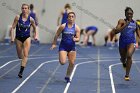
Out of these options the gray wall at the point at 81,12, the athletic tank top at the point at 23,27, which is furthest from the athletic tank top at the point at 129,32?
the gray wall at the point at 81,12

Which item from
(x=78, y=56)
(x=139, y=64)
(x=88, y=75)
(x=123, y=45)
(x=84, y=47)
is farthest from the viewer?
(x=84, y=47)

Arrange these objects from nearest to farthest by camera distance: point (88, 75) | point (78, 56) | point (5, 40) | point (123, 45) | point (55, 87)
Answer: point (55, 87)
point (123, 45)
point (88, 75)
point (78, 56)
point (5, 40)

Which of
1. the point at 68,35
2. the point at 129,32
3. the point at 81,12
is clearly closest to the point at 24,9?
the point at 68,35

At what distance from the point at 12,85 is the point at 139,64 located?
7227mm

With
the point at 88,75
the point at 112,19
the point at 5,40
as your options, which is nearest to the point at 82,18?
the point at 112,19

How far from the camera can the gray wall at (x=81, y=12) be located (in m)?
28.9

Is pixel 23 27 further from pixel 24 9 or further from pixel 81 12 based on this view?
pixel 81 12

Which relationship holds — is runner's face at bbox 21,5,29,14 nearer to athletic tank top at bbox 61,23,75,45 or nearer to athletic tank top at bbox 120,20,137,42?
athletic tank top at bbox 61,23,75,45

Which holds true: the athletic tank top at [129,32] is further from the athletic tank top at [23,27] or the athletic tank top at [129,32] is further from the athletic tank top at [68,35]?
the athletic tank top at [23,27]

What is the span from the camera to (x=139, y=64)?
59.4ft

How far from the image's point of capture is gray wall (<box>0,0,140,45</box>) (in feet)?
94.9

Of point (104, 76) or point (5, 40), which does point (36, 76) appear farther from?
point (5, 40)

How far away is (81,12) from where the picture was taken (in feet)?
95.8

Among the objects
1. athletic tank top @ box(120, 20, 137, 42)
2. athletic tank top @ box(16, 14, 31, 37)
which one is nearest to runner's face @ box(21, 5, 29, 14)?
athletic tank top @ box(16, 14, 31, 37)
